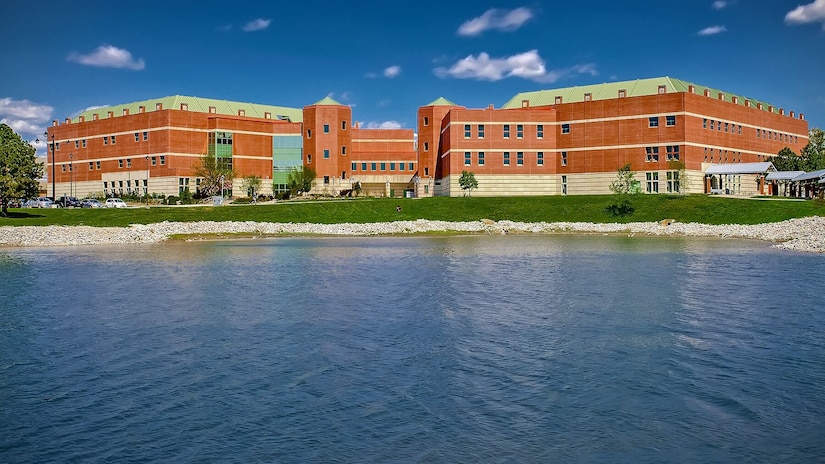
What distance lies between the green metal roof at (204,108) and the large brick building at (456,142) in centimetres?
28

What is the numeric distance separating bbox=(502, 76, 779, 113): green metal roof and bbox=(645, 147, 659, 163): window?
9760 millimetres

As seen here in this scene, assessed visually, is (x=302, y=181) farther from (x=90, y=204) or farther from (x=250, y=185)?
(x=90, y=204)

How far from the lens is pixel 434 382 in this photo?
43.3 feet

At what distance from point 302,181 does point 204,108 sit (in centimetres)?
2441

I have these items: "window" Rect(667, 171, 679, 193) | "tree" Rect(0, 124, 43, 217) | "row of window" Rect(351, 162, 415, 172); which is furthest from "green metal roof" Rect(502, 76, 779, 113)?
"tree" Rect(0, 124, 43, 217)

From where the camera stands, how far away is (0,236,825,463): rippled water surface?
10.1m

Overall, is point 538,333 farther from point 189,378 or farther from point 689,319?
point 189,378

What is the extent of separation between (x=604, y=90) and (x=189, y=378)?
316 ft

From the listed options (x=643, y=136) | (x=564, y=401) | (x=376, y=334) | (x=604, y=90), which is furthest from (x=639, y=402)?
(x=604, y=90)

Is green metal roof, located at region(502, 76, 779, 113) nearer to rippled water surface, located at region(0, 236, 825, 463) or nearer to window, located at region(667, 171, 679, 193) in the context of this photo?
window, located at region(667, 171, 679, 193)

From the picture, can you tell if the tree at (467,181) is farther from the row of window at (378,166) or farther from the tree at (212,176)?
the tree at (212,176)

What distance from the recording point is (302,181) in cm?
10919

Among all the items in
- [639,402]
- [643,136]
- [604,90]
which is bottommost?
[639,402]

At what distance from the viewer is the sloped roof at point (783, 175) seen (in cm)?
8400
